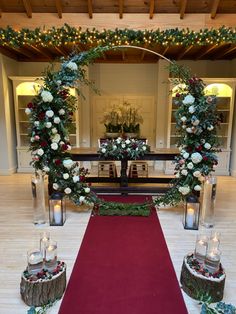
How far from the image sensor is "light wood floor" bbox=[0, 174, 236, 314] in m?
2.51

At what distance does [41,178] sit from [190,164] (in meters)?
2.31

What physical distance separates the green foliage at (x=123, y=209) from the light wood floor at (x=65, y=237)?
0.26 meters

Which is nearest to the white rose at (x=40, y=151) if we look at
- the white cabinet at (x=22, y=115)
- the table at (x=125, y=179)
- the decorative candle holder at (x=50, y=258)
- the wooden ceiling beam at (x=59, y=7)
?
the table at (x=125, y=179)

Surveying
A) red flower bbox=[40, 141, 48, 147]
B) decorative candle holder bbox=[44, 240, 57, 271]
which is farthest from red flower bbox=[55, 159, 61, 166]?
decorative candle holder bbox=[44, 240, 57, 271]

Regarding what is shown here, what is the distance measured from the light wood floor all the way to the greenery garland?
10.1ft

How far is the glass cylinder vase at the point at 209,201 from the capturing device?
3.79 meters

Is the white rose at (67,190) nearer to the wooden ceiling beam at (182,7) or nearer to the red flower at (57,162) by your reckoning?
the red flower at (57,162)

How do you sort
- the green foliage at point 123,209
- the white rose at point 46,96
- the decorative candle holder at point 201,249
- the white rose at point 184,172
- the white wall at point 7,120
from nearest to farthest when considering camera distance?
the decorative candle holder at point 201,249 < the white rose at point 46,96 < the white rose at point 184,172 < the green foliage at point 123,209 < the white wall at point 7,120

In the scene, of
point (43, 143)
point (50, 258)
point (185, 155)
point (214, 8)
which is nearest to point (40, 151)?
point (43, 143)

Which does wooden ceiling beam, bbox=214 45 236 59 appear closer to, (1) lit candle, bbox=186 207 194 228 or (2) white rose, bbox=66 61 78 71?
(2) white rose, bbox=66 61 78 71

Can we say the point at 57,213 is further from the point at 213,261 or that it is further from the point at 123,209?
the point at 213,261

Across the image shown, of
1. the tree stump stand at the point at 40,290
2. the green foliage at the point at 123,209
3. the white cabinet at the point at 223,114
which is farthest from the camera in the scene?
the white cabinet at the point at 223,114

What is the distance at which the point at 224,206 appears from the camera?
4.81 metres

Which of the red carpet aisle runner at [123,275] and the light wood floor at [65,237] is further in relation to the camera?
the light wood floor at [65,237]
